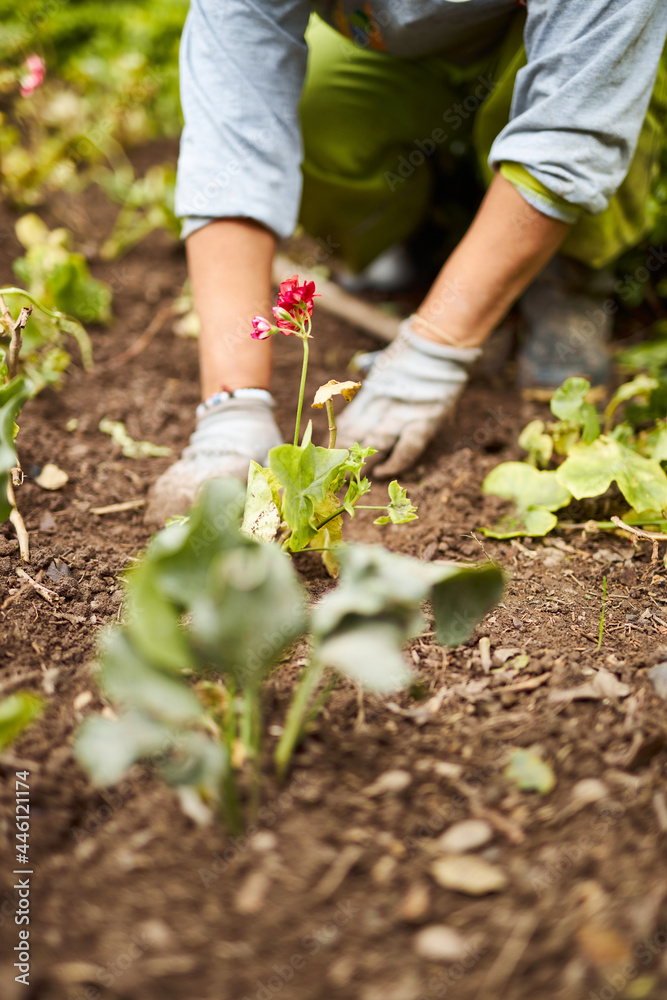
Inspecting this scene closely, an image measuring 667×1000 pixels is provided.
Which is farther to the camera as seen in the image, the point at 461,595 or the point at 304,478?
the point at 304,478

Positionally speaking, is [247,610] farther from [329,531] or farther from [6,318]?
[6,318]

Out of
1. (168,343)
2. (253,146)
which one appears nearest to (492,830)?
(253,146)

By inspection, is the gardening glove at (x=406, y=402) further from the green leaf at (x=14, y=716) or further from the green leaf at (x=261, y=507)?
the green leaf at (x=14, y=716)

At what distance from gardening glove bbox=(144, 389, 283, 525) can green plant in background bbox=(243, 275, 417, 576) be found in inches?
8.5

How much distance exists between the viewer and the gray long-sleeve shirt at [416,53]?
1.24 meters

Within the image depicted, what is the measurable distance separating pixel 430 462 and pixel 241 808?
93cm

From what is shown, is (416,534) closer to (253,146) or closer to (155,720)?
(155,720)

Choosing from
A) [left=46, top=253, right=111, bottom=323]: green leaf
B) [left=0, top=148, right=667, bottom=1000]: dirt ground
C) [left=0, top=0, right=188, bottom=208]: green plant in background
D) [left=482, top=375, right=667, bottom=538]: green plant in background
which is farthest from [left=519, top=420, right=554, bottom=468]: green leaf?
[left=0, top=0, right=188, bottom=208]: green plant in background

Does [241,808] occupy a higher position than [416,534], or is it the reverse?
[241,808]

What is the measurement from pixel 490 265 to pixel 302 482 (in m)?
0.66

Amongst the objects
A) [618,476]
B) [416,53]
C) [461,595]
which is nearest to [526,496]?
[618,476]

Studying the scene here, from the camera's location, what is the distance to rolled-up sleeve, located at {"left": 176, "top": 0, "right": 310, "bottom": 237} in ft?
4.58

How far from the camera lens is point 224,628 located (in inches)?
24.5

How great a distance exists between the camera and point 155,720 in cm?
65
